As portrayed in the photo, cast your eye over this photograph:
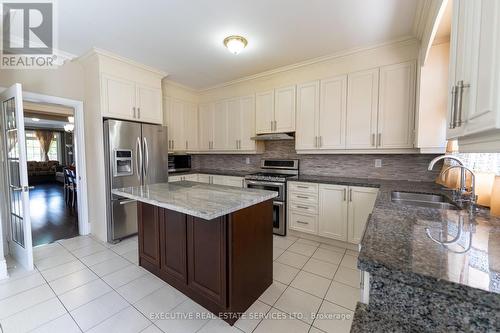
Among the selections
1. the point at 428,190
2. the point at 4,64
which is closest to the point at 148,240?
the point at 4,64

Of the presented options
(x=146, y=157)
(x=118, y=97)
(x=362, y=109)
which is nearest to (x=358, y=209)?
(x=362, y=109)

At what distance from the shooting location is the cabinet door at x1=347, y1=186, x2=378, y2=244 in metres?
2.69

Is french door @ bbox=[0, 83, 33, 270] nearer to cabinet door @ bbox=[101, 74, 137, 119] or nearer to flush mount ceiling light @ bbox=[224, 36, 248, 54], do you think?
cabinet door @ bbox=[101, 74, 137, 119]

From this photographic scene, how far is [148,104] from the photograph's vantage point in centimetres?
346

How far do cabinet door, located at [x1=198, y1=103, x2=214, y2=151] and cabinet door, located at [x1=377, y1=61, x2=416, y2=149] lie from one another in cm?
304

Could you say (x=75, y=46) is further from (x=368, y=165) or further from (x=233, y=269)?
(x=368, y=165)

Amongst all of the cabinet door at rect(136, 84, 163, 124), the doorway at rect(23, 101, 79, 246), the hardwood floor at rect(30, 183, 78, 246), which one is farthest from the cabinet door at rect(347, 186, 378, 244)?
the hardwood floor at rect(30, 183, 78, 246)

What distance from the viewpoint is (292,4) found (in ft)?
6.53

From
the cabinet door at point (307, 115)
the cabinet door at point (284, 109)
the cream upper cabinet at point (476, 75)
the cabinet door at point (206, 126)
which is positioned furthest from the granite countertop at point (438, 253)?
the cabinet door at point (206, 126)

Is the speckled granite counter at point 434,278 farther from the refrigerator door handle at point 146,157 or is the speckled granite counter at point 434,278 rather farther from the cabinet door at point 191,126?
the cabinet door at point 191,126

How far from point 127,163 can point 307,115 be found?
2821mm

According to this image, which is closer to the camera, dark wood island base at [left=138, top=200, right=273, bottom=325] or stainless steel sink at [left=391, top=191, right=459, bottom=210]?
dark wood island base at [left=138, top=200, right=273, bottom=325]

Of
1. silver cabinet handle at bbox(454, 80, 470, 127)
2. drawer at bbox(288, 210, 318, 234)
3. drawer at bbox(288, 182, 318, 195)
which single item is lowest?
drawer at bbox(288, 210, 318, 234)

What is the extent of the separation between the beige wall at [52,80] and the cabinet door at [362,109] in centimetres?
390
